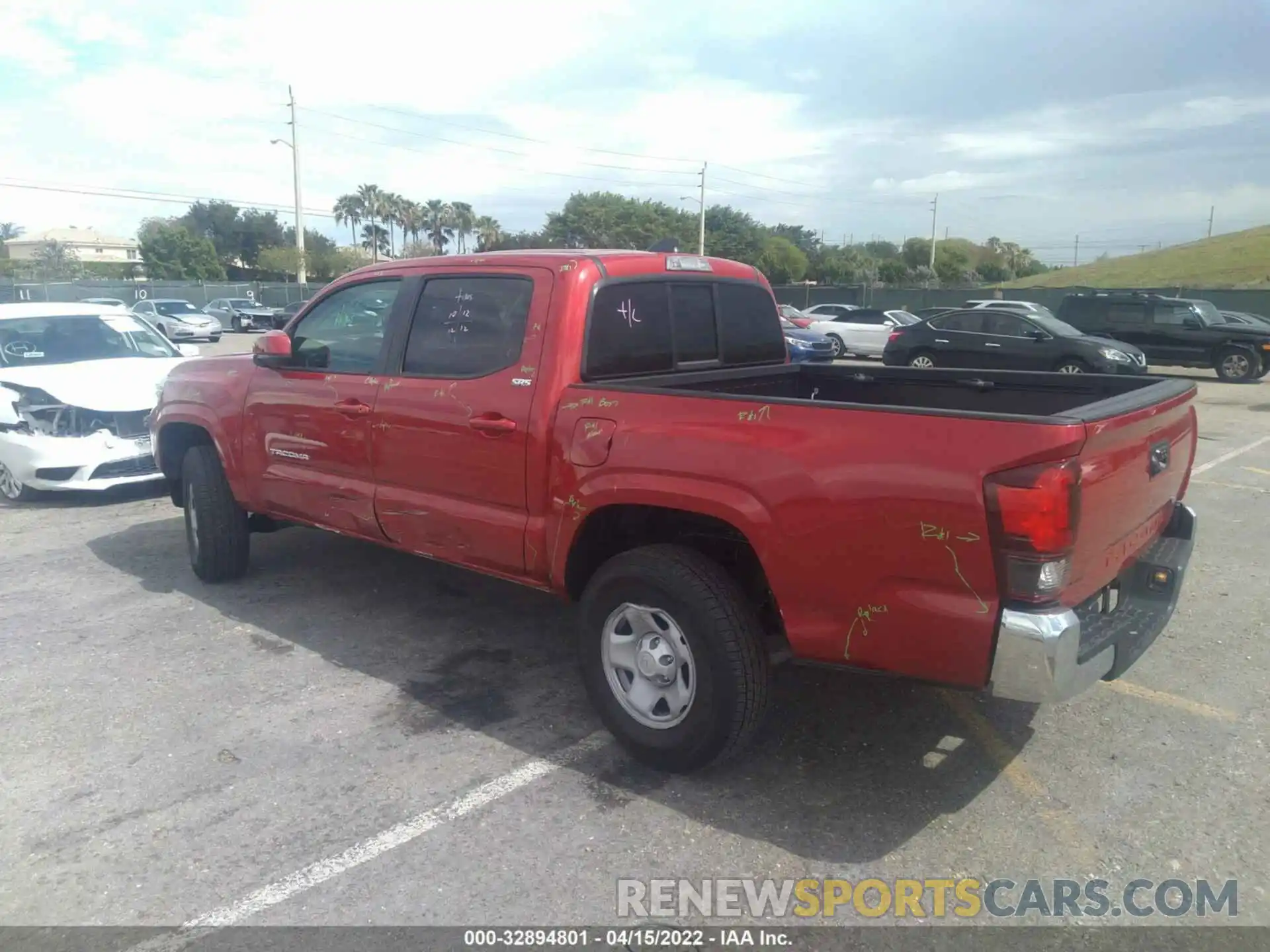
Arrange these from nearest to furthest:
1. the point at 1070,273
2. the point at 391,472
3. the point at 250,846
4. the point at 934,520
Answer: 1. the point at 934,520
2. the point at 250,846
3. the point at 391,472
4. the point at 1070,273

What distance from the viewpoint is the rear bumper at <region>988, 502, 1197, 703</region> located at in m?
2.75

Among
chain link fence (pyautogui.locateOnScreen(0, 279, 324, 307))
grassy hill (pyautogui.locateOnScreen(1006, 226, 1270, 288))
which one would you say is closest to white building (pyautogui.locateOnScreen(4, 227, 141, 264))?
chain link fence (pyautogui.locateOnScreen(0, 279, 324, 307))

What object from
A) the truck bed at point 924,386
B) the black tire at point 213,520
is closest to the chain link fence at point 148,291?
the black tire at point 213,520

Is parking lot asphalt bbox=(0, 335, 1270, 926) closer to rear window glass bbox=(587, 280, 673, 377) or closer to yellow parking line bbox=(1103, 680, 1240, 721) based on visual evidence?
yellow parking line bbox=(1103, 680, 1240, 721)

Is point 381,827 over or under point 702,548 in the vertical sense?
under

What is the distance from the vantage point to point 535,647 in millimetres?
4945

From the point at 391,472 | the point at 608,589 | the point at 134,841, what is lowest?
the point at 134,841

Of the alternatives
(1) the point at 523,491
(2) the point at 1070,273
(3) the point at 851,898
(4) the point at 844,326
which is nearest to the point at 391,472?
(1) the point at 523,491

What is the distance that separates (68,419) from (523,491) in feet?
18.5

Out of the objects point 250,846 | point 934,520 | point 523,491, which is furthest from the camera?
point 523,491

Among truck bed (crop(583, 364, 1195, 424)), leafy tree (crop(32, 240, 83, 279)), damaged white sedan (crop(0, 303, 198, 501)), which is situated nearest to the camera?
truck bed (crop(583, 364, 1195, 424))

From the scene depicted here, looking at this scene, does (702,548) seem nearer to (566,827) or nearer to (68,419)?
(566,827)

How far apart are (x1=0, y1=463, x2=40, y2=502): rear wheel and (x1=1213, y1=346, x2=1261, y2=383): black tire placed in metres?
20.9

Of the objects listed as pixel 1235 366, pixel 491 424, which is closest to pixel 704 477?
pixel 491 424
